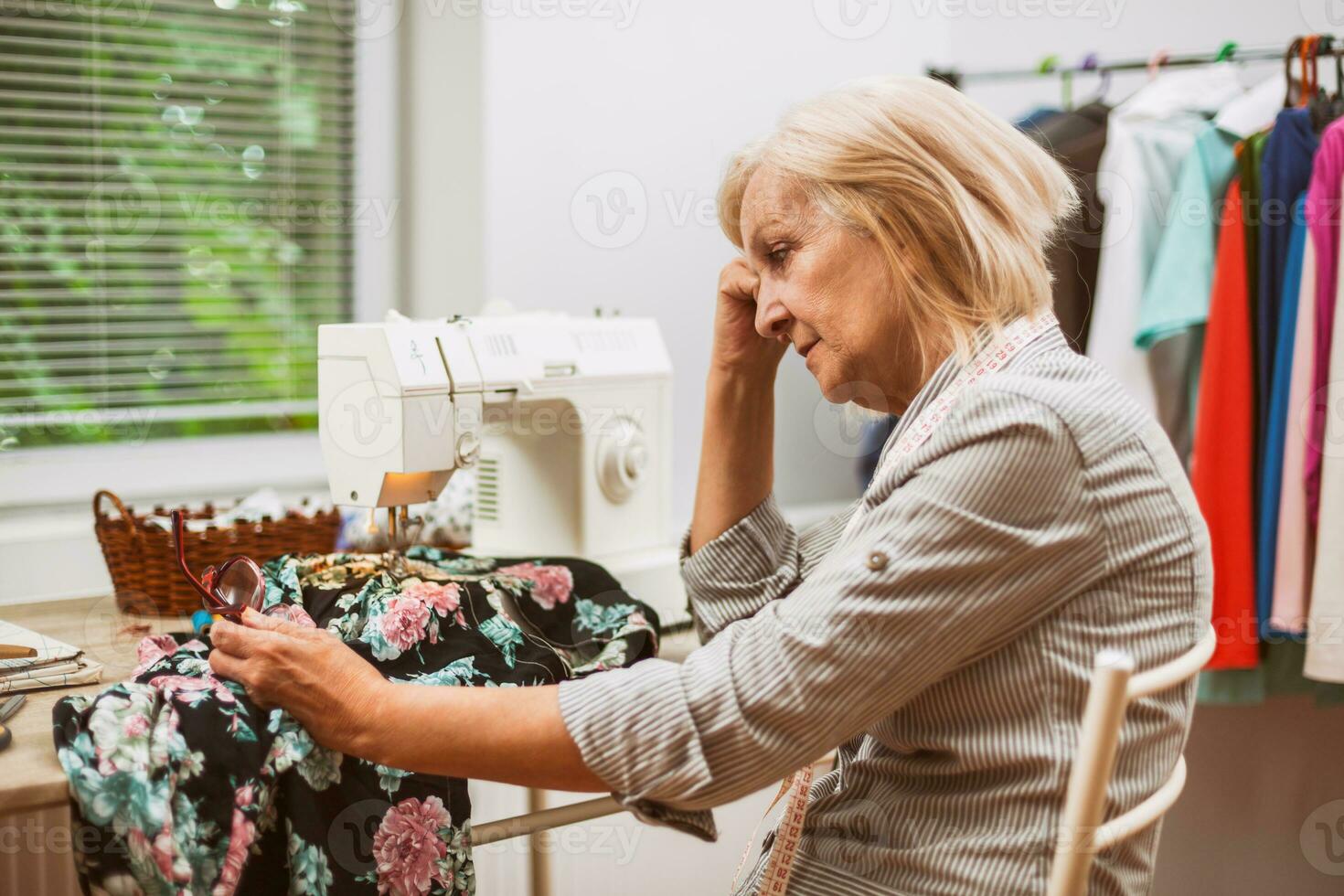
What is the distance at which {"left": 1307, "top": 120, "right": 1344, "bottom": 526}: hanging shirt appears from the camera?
6.00 ft

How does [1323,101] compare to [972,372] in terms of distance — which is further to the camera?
[1323,101]

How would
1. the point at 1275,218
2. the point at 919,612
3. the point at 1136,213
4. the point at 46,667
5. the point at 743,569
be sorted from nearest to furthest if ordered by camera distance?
the point at 919,612 → the point at 46,667 → the point at 743,569 → the point at 1275,218 → the point at 1136,213

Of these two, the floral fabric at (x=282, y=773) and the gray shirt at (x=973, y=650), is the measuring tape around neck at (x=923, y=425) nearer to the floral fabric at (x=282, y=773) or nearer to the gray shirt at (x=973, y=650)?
the gray shirt at (x=973, y=650)

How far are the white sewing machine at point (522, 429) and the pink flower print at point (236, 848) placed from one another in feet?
1.43

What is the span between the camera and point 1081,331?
218cm

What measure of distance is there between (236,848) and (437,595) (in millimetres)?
332

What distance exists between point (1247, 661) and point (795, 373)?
1.08 m

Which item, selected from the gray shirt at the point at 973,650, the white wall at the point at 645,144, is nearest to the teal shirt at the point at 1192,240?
the white wall at the point at 645,144

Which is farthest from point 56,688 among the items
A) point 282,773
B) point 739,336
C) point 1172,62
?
point 1172,62

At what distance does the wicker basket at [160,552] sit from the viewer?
5.08 feet

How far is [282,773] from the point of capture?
1023 millimetres

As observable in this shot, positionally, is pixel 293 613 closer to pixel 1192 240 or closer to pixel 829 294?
pixel 829 294

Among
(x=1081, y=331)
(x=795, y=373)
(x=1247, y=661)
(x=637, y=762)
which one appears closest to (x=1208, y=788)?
(x=1247, y=661)

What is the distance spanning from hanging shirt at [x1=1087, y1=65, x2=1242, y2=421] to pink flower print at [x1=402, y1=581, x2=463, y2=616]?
4.25 feet
